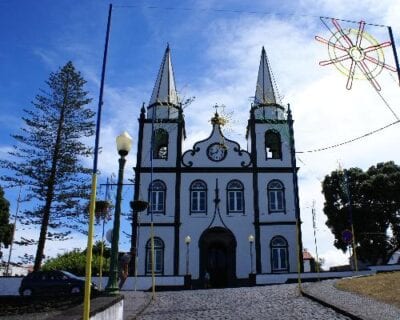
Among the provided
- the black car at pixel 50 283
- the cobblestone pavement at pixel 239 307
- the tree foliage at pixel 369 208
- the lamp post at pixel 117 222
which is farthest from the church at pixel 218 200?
the lamp post at pixel 117 222

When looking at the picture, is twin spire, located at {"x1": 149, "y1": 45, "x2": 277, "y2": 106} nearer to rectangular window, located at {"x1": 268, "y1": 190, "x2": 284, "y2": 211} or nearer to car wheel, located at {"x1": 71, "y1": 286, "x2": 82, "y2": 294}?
rectangular window, located at {"x1": 268, "y1": 190, "x2": 284, "y2": 211}

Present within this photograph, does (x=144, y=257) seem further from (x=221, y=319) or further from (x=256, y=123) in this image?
(x=221, y=319)

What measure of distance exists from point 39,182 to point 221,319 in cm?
2254

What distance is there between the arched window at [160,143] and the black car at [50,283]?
14105 millimetres

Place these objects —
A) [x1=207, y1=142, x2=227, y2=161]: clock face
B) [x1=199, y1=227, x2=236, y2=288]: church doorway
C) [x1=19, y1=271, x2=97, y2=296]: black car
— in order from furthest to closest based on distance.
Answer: [x1=207, y1=142, x2=227, y2=161]: clock face < [x1=199, y1=227, x2=236, y2=288]: church doorway < [x1=19, y1=271, x2=97, y2=296]: black car

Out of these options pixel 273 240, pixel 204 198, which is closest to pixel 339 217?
pixel 273 240

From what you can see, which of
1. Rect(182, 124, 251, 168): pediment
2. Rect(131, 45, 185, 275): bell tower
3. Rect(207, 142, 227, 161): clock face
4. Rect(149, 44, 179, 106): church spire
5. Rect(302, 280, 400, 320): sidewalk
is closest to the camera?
Rect(302, 280, 400, 320): sidewalk

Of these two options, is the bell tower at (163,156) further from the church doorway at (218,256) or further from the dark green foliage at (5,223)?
the dark green foliage at (5,223)

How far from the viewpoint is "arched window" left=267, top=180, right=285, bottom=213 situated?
32.0 m

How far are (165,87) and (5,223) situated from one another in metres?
19.3

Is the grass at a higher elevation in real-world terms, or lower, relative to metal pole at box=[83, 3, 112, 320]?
lower

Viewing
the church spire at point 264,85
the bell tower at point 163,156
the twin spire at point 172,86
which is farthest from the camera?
the twin spire at point 172,86

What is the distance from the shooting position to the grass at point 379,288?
12.7m

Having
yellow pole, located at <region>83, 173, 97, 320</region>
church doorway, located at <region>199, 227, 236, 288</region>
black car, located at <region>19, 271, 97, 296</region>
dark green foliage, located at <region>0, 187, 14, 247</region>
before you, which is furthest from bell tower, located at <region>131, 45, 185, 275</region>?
yellow pole, located at <region>83, 173, 97, 320</region>
